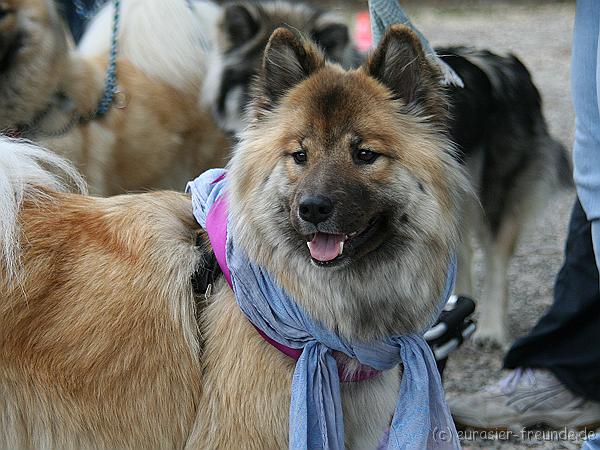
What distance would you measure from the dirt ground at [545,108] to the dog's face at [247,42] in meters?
1.34

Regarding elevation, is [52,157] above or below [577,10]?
below

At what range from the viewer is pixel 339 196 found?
7.08 feet

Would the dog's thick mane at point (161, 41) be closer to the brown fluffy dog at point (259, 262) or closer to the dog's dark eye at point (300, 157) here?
the brown fluffy dog at point (259, 262)

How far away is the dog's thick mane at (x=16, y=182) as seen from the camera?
92.6 inches

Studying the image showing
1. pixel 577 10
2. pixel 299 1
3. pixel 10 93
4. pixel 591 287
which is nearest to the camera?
pixel 577 10

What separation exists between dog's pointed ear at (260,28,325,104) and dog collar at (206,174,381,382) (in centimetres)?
33

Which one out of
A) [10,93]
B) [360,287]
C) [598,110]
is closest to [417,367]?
[360,287]

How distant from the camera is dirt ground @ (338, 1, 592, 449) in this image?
373 centimetres

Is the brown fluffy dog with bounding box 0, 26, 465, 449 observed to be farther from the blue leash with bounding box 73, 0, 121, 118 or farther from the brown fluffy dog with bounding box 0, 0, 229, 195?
the blue leash with bounding box 73, 0, 121, 118

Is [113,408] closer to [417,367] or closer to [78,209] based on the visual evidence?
[78,209]

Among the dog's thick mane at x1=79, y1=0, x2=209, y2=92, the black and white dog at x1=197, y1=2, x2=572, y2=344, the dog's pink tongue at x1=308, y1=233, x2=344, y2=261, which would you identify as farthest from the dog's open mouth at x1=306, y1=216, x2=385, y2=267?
the dog's thick mane at x1=79, y1=0, x2=209, y2=92

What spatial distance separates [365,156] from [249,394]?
2.27ft

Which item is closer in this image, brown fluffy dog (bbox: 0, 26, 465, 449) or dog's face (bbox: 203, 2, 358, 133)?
brown fluffy dog (bbox: 0, 26, 465, 449)

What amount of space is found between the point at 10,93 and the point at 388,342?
7.02 ft
